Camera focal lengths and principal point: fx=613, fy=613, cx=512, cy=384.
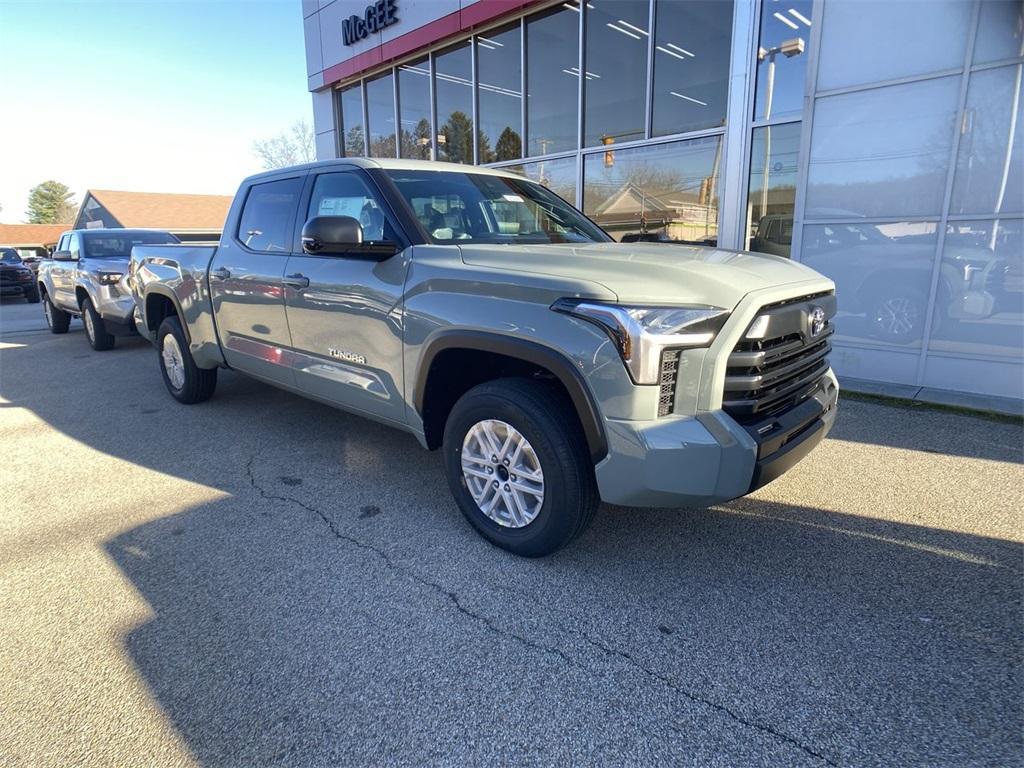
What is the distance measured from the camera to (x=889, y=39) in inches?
233

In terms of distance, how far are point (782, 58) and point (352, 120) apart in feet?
33.5

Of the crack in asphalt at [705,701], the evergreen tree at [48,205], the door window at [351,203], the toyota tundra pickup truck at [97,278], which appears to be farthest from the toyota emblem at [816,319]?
the evergreen tree at [48,205]

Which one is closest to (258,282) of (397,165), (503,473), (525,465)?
(397,165)

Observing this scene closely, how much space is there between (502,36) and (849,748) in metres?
11.1

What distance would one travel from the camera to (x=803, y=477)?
3.93 m

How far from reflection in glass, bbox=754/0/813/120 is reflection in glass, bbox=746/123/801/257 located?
24 cm

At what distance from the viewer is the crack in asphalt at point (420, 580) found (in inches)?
93.2

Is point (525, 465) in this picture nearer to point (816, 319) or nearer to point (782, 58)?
point (816, 319)

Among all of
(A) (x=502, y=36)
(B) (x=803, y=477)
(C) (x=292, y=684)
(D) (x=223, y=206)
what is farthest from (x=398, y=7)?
(D) (x=223, y=206)

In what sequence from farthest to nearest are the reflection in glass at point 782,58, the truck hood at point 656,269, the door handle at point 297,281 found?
the reflection in glass at point 782,58
the door handle at point 297,281
the truck hood at point 656,269

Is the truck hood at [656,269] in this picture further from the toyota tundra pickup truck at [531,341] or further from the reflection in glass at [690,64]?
the reflection in glass at [690,64]

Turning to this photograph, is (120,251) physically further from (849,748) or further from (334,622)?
(849,748)

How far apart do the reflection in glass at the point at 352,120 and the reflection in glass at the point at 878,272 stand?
10.6m

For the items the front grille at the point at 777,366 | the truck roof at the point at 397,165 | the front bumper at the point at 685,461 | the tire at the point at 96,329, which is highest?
the truck roof at the point at 397,165
